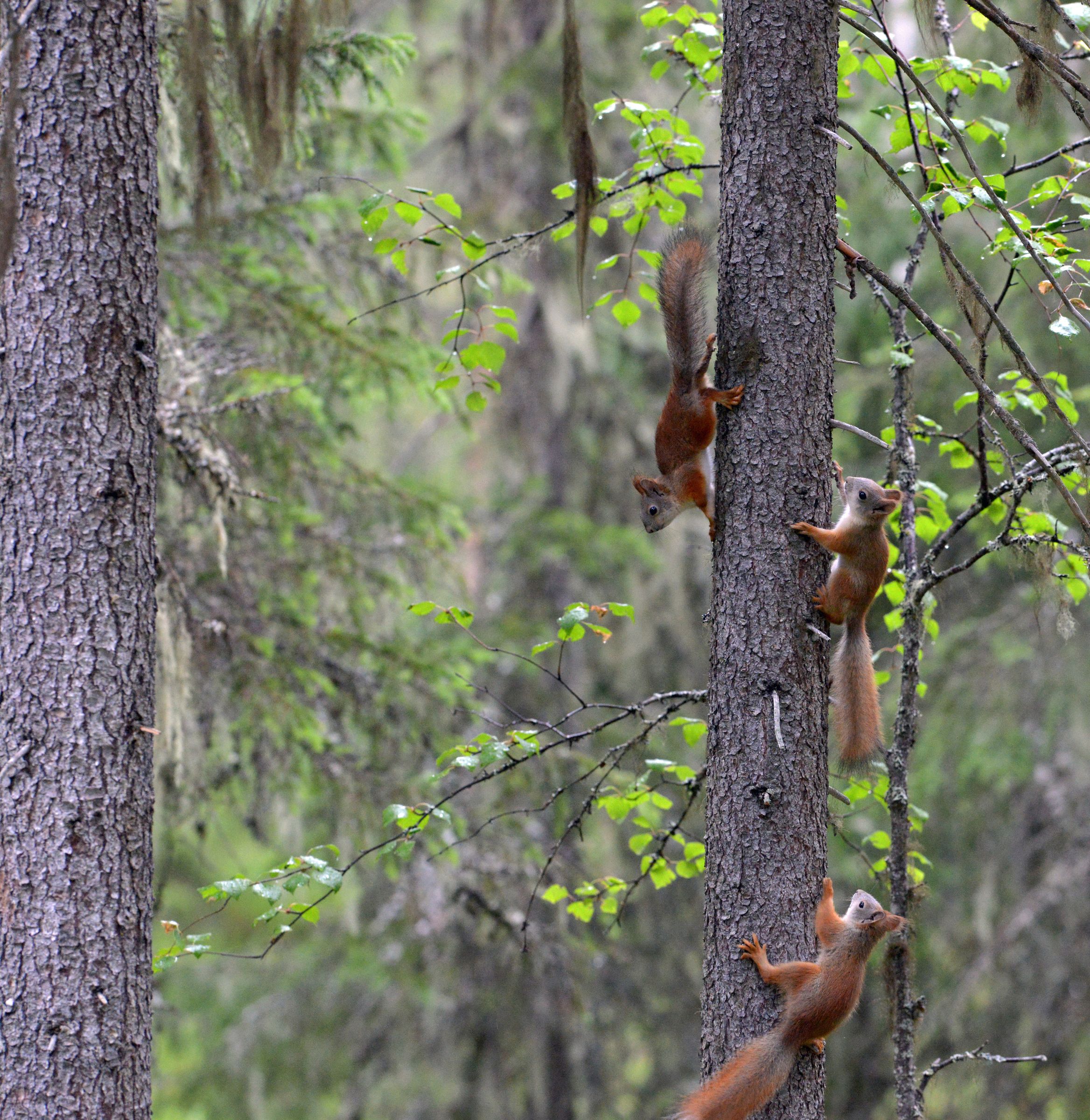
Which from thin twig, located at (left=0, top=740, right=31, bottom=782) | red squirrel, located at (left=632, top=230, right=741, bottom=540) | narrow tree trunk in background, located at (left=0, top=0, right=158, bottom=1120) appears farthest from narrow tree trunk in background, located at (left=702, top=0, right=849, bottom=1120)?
thin twig, located at (left=0, top=740, right=31, bottom=782)

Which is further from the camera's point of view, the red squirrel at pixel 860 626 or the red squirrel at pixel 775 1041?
the red squirrel at pixel 860 626

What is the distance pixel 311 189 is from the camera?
5270mm

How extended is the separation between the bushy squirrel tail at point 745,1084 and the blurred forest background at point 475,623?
1.02 metres

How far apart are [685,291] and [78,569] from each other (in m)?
1.63

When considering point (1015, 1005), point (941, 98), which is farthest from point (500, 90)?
point (1015, 1005)

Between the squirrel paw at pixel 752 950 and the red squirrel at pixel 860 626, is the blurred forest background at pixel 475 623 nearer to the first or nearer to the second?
the red squirrel at pixel 860 626

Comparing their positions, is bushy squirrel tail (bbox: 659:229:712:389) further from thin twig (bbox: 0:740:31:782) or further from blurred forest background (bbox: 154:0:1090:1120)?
thin twig (bbox: 0:740:31:782)

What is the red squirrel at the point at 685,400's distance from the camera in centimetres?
305

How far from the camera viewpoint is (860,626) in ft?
10.1

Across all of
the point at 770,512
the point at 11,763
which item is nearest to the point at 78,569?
the point at 11,763

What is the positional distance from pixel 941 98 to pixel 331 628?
3384mm

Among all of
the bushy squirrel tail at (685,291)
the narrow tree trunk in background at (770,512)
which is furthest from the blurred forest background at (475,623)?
the bushy squirrel tail at (685,291)

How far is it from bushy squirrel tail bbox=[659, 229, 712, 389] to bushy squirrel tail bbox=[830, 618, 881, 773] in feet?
2.83

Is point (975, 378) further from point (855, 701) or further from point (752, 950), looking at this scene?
point (752, 950)
